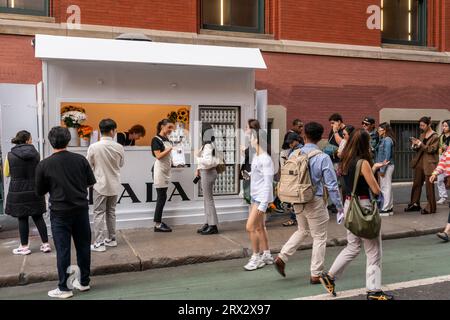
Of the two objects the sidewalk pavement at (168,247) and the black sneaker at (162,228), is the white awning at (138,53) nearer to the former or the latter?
the black sneaker at (162,228)

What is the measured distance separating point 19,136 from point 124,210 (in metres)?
2.41

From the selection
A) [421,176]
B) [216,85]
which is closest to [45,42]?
[216,85]

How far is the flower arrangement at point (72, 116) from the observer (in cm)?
873

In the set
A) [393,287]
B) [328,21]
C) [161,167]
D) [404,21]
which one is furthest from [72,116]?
[404,21]

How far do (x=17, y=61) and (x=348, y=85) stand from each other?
7848 millimetres

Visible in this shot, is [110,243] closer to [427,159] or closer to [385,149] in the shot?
[385,149]

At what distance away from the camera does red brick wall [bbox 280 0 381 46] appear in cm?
1207

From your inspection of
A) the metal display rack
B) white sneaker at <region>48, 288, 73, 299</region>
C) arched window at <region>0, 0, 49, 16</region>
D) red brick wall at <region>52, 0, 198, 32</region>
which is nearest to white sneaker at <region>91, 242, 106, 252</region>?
white sneaker at <region>48, 288, 73, 299</region>

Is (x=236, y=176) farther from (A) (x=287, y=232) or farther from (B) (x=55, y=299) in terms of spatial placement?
(B) (x=55, y=299)

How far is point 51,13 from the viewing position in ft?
33.8

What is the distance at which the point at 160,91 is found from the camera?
9.18m

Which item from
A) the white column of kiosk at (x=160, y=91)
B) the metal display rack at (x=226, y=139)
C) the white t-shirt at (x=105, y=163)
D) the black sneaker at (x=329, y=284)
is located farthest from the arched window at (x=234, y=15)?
the black sneaker at (x=329, y=284)

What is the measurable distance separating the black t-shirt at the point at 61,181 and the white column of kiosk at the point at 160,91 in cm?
303
